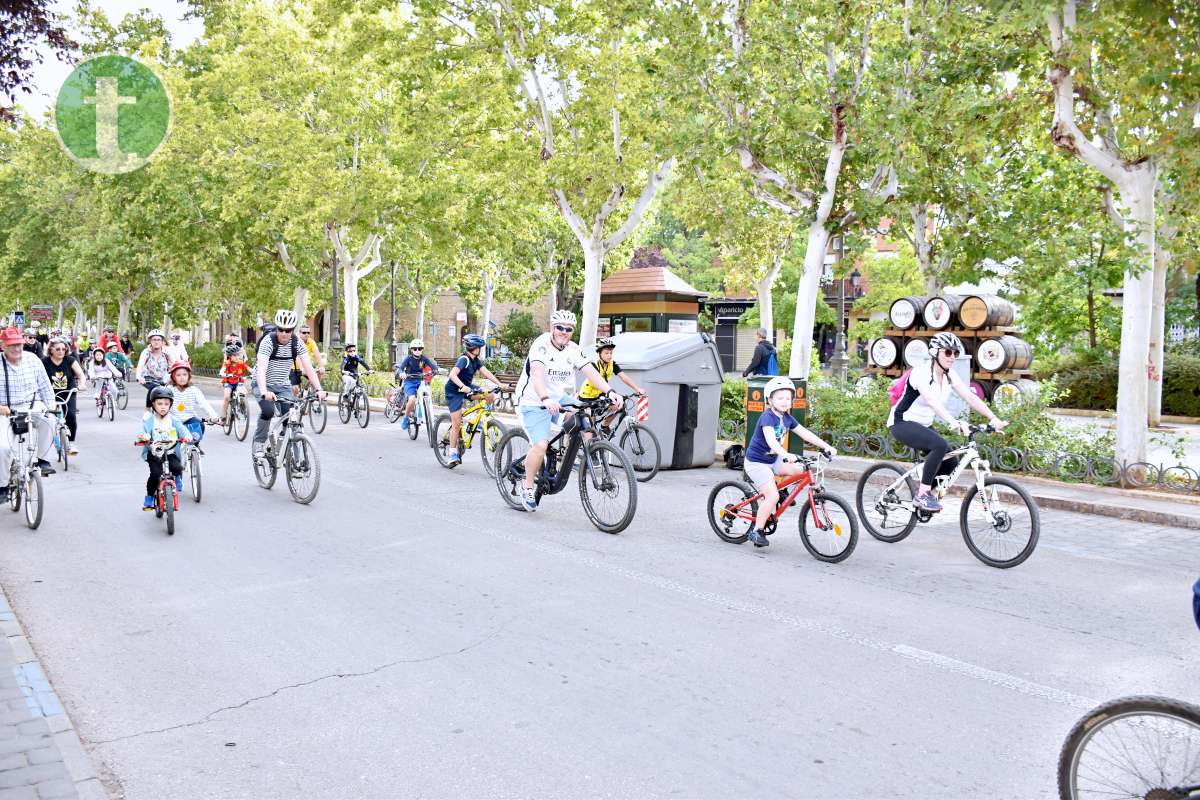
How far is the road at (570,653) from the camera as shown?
4203 mm

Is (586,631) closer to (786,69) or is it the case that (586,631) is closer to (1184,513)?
(1184,513)

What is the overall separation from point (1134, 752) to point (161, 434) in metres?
8.34

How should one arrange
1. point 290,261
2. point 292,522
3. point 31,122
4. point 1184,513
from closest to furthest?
point 292,522, point 1184,513, point 290,261, point 31,122

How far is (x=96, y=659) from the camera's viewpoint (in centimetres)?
560

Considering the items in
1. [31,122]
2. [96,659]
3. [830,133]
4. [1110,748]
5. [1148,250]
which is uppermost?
[31,122]

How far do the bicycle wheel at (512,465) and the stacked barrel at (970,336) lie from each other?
41.3ft

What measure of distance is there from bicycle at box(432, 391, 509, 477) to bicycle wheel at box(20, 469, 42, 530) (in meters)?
4.77

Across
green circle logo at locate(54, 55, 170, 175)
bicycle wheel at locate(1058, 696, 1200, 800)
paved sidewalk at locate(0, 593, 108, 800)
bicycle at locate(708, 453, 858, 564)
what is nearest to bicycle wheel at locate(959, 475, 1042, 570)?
bicycle at locate(708, 453, 858, 564)

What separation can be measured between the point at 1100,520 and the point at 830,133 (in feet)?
26.0

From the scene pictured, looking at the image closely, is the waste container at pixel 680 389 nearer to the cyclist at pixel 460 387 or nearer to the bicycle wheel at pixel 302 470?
the cyclist at pixel 460 387

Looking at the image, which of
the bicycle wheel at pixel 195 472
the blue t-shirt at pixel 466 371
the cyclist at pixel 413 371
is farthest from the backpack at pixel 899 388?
the cyclist at pixel 413 371

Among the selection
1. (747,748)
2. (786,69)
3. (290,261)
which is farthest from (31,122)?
(747,748)

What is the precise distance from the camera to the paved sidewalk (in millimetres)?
3824

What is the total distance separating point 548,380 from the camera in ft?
30.4
